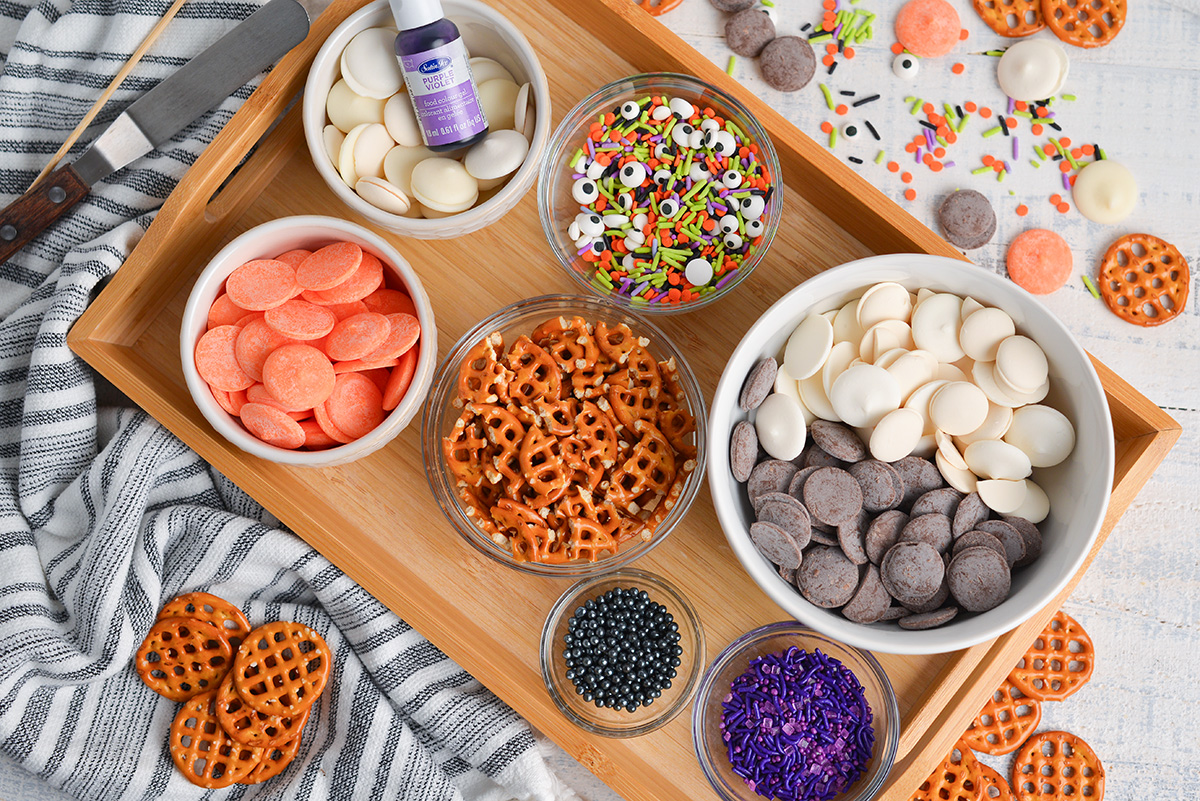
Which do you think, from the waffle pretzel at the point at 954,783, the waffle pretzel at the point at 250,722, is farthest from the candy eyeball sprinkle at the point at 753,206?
the waffle pretzel at the point at 250,722

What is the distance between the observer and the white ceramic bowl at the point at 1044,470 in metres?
1.16

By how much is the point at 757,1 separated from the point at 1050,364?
0.89 m

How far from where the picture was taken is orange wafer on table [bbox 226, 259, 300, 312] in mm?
1259

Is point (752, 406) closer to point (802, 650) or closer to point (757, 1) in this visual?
point (802, 650)

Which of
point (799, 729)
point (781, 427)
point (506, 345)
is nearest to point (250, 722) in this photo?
point (506, 345)

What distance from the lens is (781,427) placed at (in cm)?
124

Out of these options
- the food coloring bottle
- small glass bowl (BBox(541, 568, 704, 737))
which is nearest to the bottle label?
the food coloring bottle

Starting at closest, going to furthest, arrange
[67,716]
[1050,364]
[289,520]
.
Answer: [1050,364]
[289,520]
[67,716]

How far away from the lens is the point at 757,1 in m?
1.62

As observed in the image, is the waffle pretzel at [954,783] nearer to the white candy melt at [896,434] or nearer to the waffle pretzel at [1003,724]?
the waffle pretzel at [1003,724]

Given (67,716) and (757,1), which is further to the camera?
(757,1)

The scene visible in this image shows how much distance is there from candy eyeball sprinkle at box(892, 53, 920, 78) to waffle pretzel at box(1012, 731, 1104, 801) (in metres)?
1.29

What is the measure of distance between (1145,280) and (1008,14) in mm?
577

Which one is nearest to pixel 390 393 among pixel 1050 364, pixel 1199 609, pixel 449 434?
pixel 449 434
